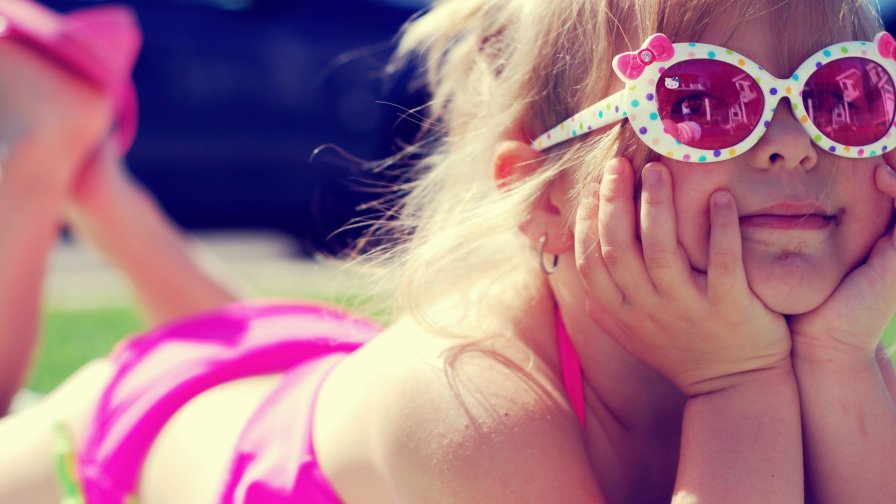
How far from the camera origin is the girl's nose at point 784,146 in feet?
4.66

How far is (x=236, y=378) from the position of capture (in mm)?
2160

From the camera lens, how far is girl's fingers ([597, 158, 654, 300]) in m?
1.48

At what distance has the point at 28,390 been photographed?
3.06 metres

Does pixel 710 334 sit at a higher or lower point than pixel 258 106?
higher

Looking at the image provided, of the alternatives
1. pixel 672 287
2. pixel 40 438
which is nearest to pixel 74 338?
pixel 40 438

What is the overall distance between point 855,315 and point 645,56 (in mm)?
462

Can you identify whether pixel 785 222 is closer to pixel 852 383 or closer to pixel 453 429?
pixel 852 383

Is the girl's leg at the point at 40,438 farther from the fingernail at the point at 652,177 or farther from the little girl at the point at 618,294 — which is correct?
the fingernail at the point at 652,177

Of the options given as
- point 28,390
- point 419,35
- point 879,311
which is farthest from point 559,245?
point 28,390

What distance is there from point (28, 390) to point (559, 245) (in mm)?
2004

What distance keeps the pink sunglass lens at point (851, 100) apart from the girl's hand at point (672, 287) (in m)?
0.18

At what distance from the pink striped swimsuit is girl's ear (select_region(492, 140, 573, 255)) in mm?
Result: 164

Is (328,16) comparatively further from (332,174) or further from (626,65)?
(626,65)

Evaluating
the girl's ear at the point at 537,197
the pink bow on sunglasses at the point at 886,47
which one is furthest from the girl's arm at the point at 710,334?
the pink bow on sunglasses at the point at 886,47
